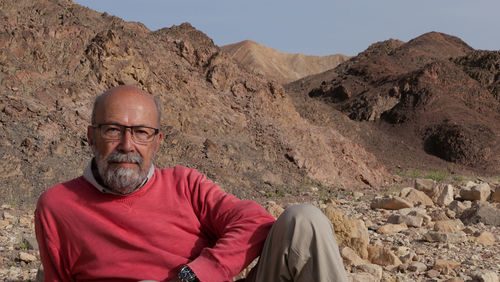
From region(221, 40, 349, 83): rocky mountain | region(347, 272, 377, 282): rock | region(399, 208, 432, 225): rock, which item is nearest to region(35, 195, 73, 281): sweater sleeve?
region(347, 272, 377, 282): rock

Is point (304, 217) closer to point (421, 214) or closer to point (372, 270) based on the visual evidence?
point (372, 270)

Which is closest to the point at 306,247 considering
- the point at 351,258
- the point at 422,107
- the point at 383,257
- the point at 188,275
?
the point at 188,275

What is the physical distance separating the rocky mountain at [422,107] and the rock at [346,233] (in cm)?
1475

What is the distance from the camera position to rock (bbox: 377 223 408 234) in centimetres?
624

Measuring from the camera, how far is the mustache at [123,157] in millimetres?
2459

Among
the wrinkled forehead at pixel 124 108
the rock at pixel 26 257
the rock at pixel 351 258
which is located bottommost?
the rock at pixel 26 257

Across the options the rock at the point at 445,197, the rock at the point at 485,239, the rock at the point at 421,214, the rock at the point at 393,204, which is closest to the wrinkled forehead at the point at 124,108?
the rock at the point at 485,239

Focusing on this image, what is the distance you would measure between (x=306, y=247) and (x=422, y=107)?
2326 cm

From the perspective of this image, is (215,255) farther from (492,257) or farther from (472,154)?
(472,154)

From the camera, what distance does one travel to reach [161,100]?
10.3m

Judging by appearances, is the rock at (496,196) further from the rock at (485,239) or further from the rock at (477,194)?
the rock at (485,239)

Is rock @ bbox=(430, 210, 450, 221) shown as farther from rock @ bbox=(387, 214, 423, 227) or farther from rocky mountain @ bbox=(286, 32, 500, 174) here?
rocky mountain @ bbox=(286, 32, 500, 174)

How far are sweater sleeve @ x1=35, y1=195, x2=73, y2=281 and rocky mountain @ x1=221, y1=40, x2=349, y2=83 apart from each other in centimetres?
5767

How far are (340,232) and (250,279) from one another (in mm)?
2615
